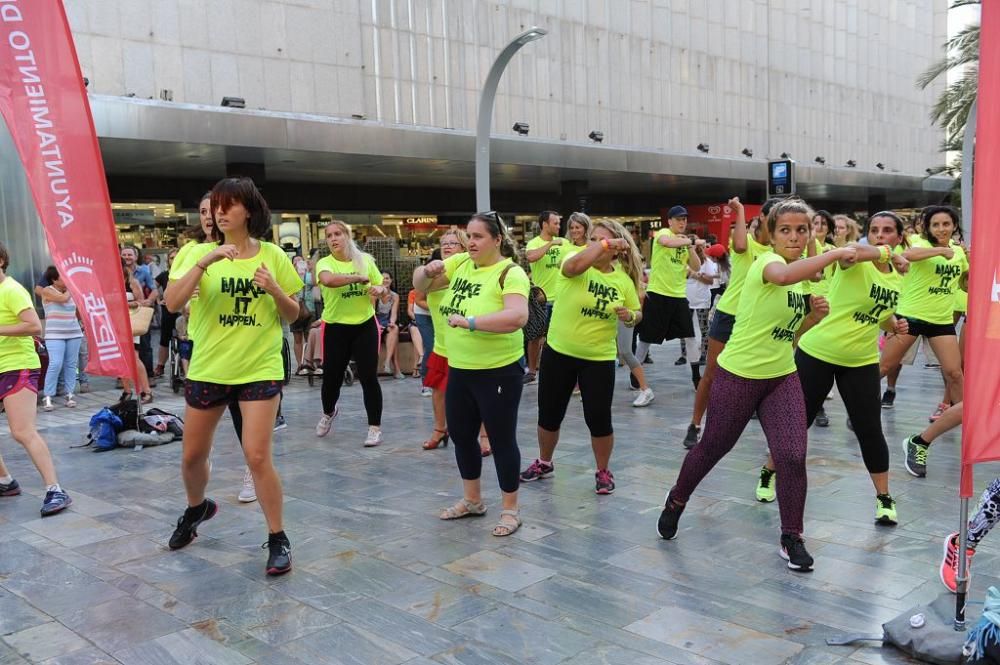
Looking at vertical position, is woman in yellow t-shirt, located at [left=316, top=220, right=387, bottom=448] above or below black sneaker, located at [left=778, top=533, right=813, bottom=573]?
above

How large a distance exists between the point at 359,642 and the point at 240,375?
1487mm

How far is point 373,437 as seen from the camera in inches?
305

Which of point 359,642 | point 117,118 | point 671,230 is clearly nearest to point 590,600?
point 359,642

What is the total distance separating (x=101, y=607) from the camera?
167 inches

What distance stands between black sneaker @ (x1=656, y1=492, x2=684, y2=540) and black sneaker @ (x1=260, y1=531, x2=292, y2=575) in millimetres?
1999

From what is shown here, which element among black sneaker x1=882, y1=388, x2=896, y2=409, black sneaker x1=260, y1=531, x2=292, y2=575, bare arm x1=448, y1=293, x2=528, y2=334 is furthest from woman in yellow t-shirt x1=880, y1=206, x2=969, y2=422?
black sneaker x1=260, y1=531, x2=292, y2=575

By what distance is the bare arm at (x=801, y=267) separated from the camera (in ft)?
13.7

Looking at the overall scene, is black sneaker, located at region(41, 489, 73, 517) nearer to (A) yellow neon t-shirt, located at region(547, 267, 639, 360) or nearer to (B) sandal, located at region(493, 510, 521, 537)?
(B) sandal, located at region(493, 510, 521, 537)

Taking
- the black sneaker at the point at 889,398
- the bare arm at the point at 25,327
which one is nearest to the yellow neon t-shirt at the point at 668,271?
the black sneaker at the point at 889,398

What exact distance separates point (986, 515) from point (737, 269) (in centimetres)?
298

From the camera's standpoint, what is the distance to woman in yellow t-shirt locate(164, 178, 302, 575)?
4488mm

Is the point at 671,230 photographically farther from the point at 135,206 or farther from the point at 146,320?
the point at 135,206

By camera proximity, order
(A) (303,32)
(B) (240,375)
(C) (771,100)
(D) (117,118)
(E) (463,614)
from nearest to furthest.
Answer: (E) (463,614) → (B) (240,375) → (D) (117,118) → (A) (303,32) → (C) (771,100)

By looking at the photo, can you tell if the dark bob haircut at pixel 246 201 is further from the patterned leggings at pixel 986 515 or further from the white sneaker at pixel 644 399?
the white sneaker at pixel 644 399
